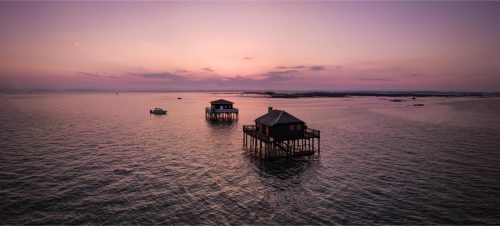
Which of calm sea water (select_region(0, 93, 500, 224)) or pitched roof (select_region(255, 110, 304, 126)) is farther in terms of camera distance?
pitched roof (select_region(255, 110, 304, 126))

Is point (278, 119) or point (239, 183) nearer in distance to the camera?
point (239, 183)

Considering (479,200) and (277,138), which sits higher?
(277,138)

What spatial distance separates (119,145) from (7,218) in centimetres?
2577

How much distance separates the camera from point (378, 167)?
113 ft

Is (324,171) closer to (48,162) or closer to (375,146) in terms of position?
(375,146)

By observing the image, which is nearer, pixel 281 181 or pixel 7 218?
pixel 7 218

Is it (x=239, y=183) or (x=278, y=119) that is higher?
(x=278, y=119)

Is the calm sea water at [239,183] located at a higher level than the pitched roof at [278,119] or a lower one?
lower

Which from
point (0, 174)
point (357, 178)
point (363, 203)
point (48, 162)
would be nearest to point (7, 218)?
point (0, 174)

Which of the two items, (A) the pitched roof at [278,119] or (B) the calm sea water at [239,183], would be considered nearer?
(B) the calm sea water at [239,183]

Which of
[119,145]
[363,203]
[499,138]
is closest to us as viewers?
[363,203]

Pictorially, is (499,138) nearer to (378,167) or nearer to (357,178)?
(378,167)

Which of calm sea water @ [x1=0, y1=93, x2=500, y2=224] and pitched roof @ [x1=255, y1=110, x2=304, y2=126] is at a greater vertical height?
pitched roof @ [x1=255, y1=110, x2=304, y2=126]

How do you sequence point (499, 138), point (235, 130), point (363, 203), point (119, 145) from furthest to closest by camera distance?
point (235, 130)
point (499, 138)
point (119, 145)
point (363, 203)
